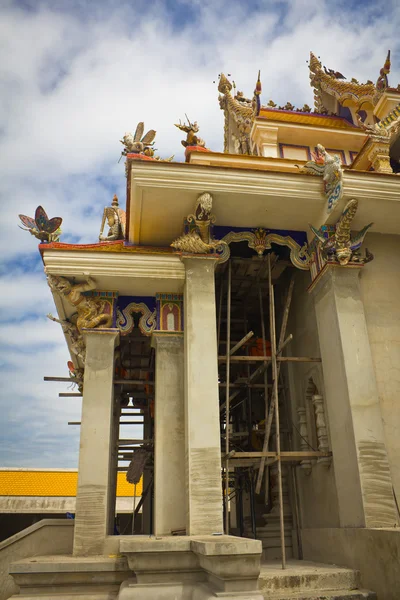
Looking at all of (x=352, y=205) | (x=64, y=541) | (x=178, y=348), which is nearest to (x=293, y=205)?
(x=352, y=205)

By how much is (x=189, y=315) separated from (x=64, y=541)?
14.6ft

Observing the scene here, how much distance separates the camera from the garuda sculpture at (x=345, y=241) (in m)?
8.87

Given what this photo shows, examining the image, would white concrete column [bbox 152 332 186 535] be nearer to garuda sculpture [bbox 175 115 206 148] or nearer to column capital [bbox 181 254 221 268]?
column capital [bbox 181 254 221 268]

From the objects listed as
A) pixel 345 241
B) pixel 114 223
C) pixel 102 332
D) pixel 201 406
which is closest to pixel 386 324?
pixel 345 241

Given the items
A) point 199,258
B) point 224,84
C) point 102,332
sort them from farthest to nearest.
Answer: point 224,84 < point 102,332 < point 199,258

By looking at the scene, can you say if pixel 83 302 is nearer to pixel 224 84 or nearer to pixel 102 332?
pixel 102 332

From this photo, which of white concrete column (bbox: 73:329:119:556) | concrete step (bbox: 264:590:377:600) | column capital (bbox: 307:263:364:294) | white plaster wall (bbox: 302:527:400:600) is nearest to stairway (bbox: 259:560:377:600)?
concrete step (bbox: 264:590:377:600)

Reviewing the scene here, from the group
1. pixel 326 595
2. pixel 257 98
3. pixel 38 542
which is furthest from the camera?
pixel 257 98

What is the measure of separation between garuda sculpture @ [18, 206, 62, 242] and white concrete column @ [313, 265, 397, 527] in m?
5.02

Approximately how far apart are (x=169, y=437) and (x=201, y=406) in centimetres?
122

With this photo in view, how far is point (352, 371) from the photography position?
8.16 meters

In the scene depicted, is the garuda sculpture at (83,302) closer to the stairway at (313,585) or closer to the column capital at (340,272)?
the column capital at (340,272)

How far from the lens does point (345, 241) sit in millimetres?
9047

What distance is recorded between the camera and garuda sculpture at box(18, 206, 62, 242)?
9.62 m
